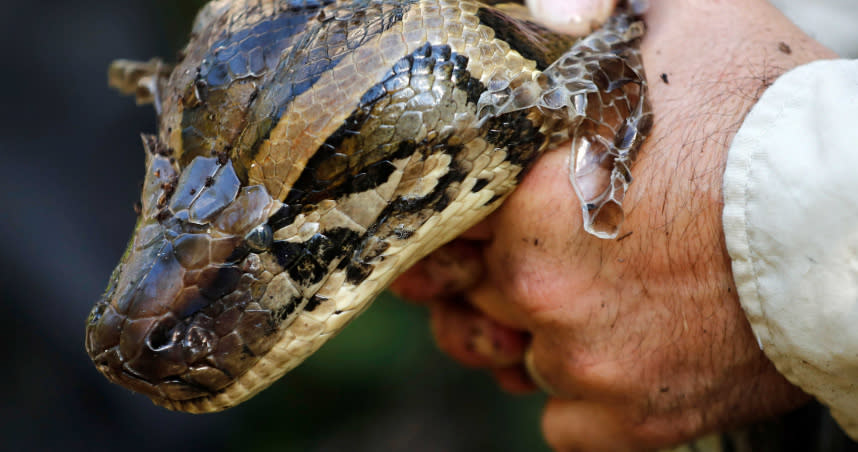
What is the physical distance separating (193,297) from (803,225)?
154 cm

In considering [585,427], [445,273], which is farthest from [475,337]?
[585,427]

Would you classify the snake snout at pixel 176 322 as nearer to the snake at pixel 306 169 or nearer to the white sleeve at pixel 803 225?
the snake at pixel 306 169

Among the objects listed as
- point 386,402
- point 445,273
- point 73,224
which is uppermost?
point 445,273

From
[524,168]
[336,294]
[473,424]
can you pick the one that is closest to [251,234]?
[336,294]

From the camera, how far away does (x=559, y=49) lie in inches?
75.5

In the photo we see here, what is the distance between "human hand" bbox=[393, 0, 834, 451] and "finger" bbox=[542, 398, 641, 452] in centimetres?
2

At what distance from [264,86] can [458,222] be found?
662mm

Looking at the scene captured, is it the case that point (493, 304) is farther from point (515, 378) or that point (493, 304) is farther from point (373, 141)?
point (373, 141)

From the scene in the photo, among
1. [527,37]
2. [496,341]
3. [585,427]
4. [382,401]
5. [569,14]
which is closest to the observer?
[527,37]

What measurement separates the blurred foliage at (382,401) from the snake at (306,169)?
3.12 metres

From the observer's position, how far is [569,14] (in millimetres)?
2066

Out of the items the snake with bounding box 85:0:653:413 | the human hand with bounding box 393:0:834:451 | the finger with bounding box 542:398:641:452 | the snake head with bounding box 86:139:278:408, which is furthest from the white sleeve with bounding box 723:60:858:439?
the snake head with bounding box 86:139:278:408

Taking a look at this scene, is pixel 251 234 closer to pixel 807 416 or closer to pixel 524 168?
pixel 524 168

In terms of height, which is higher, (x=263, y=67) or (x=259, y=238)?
(x=263, y=67)
